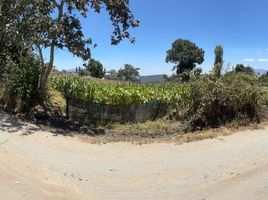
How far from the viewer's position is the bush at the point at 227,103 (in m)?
14.0

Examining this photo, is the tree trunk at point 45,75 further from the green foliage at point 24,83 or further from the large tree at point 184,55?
the large tree at point 184,55

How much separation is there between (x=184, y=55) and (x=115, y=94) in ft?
197

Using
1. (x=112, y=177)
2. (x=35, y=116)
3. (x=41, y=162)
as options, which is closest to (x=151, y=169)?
(x=112, y=177)

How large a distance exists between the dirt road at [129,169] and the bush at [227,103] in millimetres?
2209

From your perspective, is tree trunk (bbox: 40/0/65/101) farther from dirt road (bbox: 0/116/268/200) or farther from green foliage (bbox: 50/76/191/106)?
dirt road (bbox: 0/116/268/200)

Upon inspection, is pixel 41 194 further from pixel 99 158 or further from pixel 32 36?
pixel 32 36

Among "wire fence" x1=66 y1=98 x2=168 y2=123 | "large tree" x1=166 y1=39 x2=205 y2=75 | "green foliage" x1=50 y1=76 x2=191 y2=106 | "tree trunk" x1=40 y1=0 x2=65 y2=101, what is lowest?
"wire fence" x1=66 y1=98 x2=168 y2=123

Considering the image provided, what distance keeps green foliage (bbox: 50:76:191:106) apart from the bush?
12.4ft

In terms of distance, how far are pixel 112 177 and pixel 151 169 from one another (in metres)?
Answer: 0.99

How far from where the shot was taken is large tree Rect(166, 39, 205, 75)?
76.2 metres

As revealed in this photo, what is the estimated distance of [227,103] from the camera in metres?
14.1

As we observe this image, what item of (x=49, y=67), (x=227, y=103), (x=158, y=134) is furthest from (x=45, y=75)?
(x=227, y=103)

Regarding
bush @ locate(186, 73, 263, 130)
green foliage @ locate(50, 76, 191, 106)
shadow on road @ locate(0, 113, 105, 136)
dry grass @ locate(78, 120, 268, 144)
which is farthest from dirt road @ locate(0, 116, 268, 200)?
green foliage @ locate(50, 76, 191, 106)

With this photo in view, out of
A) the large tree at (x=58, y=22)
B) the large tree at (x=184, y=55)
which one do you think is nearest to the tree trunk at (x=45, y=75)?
the large tree at (x=58, y=22)
